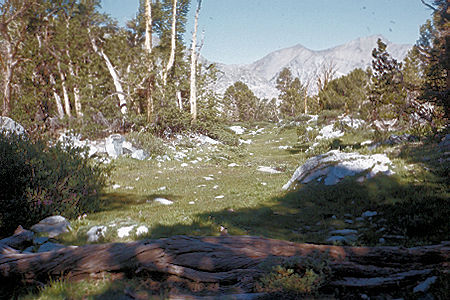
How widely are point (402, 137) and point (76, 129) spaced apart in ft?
62.2

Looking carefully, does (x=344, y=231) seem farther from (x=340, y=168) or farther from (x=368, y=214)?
(x=340, y=168)

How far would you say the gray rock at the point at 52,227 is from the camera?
18.3ft

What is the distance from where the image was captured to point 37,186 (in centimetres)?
673

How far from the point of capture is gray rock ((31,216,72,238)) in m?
5.59

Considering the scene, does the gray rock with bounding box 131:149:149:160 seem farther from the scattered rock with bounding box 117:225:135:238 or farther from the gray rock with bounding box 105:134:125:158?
the scattered rock with bounding box 117:225:135:238

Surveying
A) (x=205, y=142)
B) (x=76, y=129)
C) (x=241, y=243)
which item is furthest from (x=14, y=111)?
(x=241, y=243)

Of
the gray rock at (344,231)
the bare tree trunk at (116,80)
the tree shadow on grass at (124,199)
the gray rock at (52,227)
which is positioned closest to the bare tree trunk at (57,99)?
the bare tree trunk at (116,80)

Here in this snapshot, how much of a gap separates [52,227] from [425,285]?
6.16 m

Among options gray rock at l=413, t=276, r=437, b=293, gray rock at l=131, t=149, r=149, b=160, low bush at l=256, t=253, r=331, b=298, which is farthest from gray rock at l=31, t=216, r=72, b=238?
gray rock at l=131, t=149, r=149, b=160

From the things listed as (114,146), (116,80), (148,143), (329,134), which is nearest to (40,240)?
(114,146)

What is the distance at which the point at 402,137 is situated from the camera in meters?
12.6

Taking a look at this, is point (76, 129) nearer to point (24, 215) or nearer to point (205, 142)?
point (205, 142)

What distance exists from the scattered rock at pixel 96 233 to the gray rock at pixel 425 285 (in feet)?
16.1

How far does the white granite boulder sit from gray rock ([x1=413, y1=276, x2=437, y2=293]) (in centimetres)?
561
